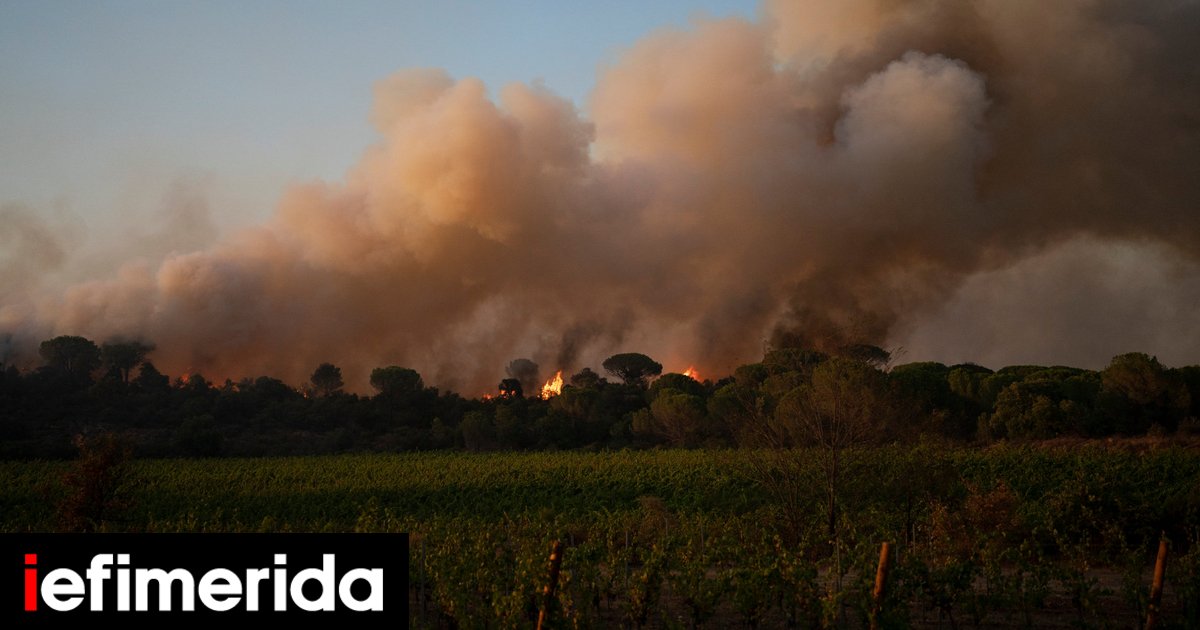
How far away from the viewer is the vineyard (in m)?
15.9

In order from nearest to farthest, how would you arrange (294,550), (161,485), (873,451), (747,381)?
(294,550) < (873,451) < (161,485) < (747,381)

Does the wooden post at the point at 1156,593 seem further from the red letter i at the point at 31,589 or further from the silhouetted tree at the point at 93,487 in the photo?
the silhouetted tree at the point at 93,487

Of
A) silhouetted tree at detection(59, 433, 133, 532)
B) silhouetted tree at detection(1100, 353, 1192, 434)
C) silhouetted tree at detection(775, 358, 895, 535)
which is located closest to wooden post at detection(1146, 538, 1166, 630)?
silhouetted tree at detection(775, 358, 895, 535)

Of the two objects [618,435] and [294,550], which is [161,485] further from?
[294,550]

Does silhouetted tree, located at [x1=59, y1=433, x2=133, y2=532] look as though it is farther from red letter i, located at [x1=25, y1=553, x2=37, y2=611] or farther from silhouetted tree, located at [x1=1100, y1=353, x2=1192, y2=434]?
silhouetted tree, located at [x1=1100, y1=353, x2=1192, y2=434]

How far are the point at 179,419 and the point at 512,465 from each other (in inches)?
2110

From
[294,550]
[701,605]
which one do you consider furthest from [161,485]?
[294,550]

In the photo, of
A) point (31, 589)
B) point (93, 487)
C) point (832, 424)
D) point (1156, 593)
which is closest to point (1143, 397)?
Result: point (832, 424)

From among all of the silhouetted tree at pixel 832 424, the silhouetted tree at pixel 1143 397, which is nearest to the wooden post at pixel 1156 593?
the silhouetted tree at pixel 832 424

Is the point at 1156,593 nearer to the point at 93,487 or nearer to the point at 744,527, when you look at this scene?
the point at 744,527

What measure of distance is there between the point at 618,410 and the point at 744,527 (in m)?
72.1

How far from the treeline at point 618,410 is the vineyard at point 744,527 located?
3.05 metres

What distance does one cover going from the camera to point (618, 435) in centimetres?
8788

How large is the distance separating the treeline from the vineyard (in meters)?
3.05
